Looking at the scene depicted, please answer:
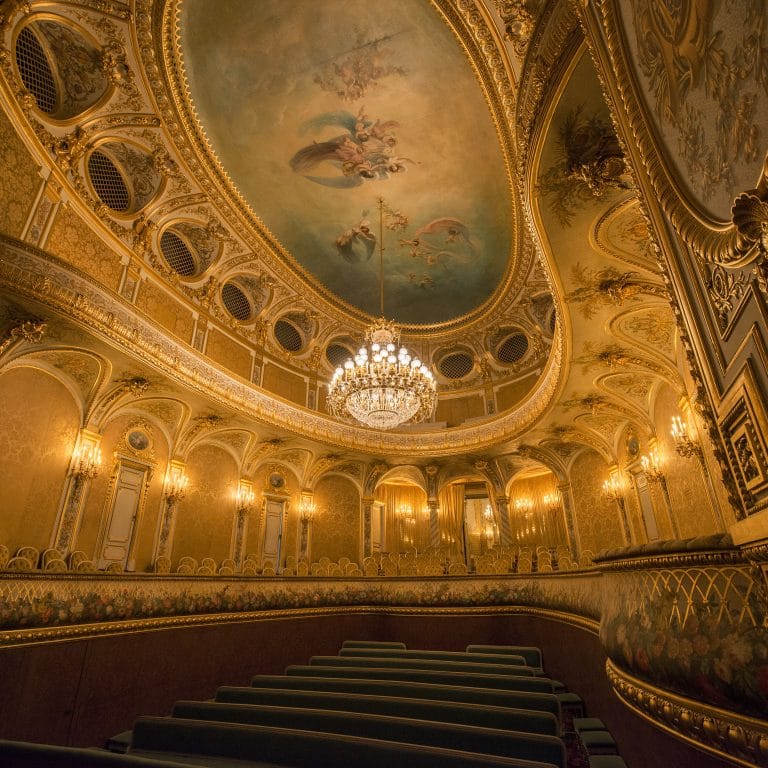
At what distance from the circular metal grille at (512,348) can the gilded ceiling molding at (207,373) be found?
2608mm

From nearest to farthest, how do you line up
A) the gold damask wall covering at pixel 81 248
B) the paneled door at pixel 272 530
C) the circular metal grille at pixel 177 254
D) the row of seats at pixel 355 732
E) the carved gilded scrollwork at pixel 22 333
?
the row of seats at pixel 355 732 → the carved gilded scrollwork at pixel 22 333 → the gold damask wall covering at pixel 81 248 → the circular metal grille at pixel 177 254 → the paneled door at pixel 272 530

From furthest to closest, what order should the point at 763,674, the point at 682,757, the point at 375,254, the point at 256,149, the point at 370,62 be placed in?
the point at 375,254
the point at 256,149
the point at 370,62
the point at 682,757
the point at 763,674

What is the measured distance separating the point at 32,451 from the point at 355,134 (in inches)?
404

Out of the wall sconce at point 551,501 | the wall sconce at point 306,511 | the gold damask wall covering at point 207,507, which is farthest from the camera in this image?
the wall sconce at point 551,501

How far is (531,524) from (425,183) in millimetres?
12766

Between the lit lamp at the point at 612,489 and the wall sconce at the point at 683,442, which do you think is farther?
the lit lamp at the point at 612,489

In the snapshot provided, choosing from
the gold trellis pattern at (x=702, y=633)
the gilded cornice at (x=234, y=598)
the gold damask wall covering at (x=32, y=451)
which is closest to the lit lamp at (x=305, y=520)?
the gilded cornice at (x=234, y=598)

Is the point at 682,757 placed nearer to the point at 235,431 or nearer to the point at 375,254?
the point at 235,431

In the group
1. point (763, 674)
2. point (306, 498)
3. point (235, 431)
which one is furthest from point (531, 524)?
point (763, 674)

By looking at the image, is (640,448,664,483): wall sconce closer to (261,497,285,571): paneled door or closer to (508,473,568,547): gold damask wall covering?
(508,473,568,547): gold damask wall covering

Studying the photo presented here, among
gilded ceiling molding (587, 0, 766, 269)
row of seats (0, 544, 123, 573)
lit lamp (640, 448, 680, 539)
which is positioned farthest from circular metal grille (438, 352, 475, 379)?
gilded ceiling molding (587, 0, 766, 269)

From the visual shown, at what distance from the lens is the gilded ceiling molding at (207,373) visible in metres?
7.22

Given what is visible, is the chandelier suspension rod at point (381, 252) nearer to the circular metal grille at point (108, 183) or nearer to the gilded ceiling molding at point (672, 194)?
the circular metal grille at point (108, 183)

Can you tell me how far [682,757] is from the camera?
1.85m
